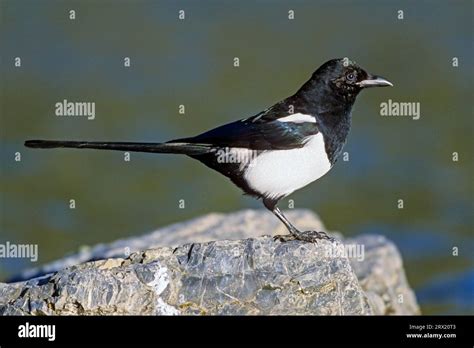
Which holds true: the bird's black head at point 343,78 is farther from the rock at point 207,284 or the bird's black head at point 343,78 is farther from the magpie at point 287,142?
the rock at point 207,284

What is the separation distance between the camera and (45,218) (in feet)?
46.0

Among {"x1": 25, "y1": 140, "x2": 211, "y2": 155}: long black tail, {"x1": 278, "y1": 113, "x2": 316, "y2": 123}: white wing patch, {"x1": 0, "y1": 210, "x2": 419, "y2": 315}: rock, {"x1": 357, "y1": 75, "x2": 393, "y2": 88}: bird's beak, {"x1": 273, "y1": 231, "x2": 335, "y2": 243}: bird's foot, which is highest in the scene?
{"x1": 357, "y1": 75, "x2": 393, "y2": 88}: bird's beak

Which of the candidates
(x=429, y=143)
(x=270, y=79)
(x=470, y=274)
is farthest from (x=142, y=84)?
(x=470, y=274)

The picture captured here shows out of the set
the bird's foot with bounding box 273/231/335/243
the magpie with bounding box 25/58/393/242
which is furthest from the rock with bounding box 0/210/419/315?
the magpie with bounding box 25/58/393/242

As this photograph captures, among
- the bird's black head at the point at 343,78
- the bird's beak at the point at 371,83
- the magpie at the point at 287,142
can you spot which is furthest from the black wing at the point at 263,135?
the bird's beak at the point at 371,83

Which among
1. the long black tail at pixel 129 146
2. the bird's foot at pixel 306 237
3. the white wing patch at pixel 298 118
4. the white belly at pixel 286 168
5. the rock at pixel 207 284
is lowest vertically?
the rock at pixel 207 284

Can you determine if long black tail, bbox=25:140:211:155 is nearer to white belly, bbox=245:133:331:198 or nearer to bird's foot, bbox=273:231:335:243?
white belly, bbox=245:133:331:198

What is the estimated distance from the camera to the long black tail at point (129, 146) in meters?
7.98

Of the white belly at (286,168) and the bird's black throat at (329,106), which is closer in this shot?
the white belly at (286,168)

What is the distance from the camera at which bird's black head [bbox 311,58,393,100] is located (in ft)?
28.8

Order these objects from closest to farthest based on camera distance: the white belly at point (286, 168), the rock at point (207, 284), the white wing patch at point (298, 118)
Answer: the rock at point (207, 284)
the white belly at point (286, 168)
the white wing patch at point (298, 118)

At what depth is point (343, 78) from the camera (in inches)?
345

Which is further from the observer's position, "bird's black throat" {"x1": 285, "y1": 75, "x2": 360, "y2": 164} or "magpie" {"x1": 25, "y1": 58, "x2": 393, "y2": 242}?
"bird's black throat" {"x1": 285, "y1": 75, "x2": 360, "y2": 164}

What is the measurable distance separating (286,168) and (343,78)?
93 cm
